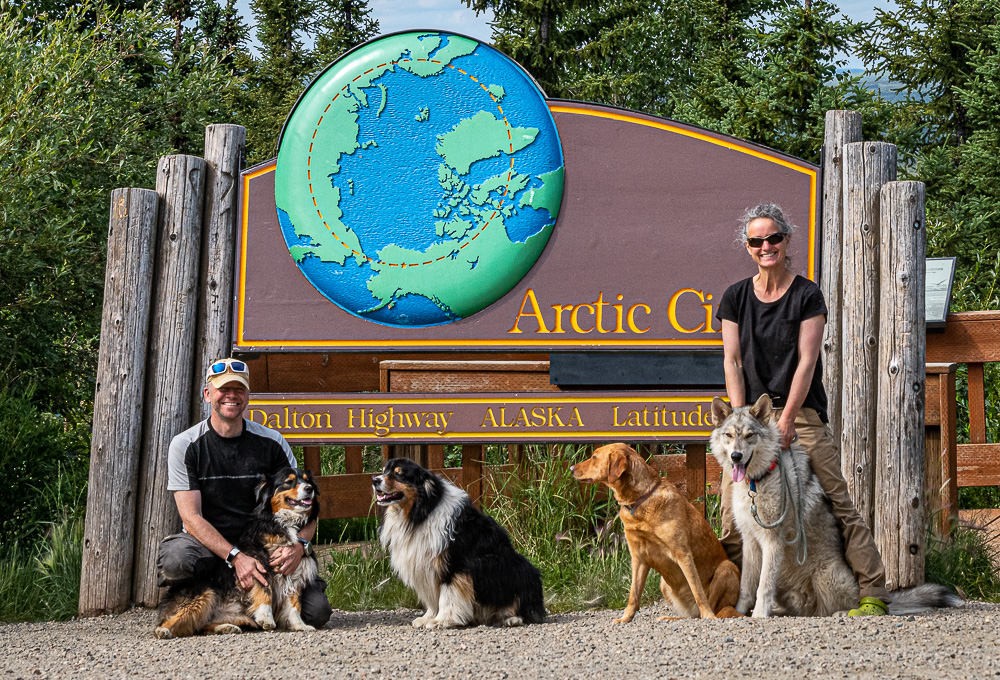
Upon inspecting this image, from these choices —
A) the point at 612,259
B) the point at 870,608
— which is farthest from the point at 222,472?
the point at 870,608

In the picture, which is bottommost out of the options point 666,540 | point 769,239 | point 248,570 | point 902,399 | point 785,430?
point 248,570

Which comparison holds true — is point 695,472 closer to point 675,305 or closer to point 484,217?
point 675,305

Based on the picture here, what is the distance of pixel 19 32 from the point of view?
8.08 meters

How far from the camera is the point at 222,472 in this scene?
5.22 m

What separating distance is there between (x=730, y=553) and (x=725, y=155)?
2.44 meters

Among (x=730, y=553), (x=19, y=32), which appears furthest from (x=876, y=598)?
(x=19, y=32)

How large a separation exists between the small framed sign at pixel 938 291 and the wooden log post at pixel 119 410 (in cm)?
530


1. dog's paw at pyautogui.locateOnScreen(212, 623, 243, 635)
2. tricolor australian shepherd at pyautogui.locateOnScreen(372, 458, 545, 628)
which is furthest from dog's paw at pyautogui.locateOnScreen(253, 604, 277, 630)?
tricolor australian shepherd at pyautogui.locateOnScreen(372, 458, 545, 628)

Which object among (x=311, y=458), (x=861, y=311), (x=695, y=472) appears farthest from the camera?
(x=311, y=458)

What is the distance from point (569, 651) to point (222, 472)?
81.6 inches

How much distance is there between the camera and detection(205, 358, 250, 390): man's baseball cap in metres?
5.14

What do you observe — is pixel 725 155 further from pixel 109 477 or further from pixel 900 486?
pixel 109 477

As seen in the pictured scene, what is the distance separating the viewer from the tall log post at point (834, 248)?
19.1 ft

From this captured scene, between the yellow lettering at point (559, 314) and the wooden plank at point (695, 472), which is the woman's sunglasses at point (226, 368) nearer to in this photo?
the yellow lettering at point (559, 314)
